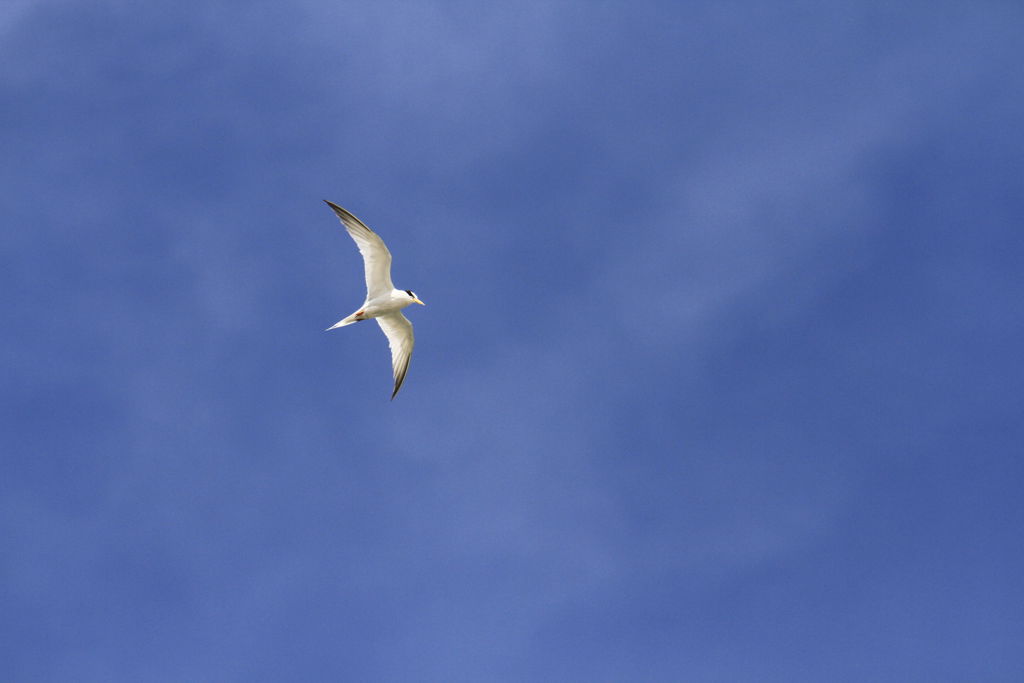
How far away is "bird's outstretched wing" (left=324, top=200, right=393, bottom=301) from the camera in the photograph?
149 feet

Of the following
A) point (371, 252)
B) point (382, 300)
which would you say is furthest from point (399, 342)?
point (371, 252)

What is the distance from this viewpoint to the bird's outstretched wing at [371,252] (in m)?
45.3

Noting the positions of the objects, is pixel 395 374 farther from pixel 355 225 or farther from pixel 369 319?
pixel 355 225

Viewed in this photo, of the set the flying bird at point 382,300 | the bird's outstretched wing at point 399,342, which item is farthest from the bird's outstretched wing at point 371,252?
the bird's outstretched wing at point 399,342

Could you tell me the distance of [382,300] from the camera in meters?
47.2

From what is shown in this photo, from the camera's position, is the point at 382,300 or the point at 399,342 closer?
the point at 382,300

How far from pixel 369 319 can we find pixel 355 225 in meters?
5.68

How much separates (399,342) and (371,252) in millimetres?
5703

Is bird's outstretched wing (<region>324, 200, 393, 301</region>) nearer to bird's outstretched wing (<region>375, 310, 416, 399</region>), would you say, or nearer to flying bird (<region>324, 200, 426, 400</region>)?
flying bird (<region>324, 200, 426, 400</region>)

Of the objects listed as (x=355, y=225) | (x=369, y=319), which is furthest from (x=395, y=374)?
(x=355, y=225)

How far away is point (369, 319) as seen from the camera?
162ft

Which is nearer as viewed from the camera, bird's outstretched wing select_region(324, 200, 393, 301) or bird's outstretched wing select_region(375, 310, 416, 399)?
bird's outstretched wing select_region(324, 200, 393, 301)

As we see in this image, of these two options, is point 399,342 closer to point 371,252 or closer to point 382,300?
point 382,300

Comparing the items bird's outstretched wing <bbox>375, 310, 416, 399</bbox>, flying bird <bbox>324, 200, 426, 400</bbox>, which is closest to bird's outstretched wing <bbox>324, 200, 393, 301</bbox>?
flying bird <bbox>324, 200, 426, 400</bbox>
